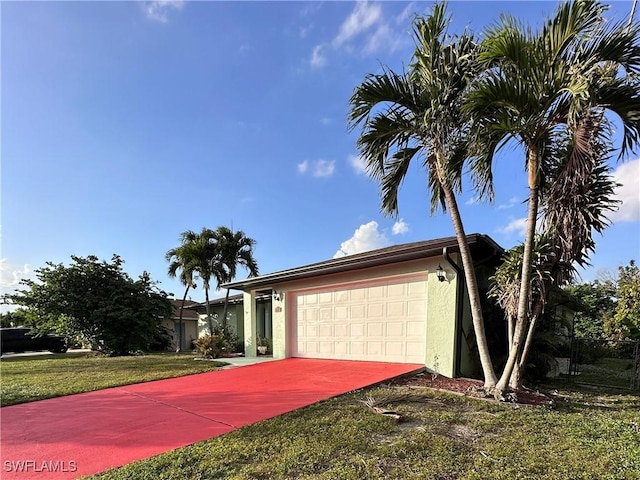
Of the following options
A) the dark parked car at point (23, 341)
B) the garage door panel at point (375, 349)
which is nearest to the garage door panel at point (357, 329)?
the garage door panel at point (375, 349)

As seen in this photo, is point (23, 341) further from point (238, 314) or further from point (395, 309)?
point (395, 309)

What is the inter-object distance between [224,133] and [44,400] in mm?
9079

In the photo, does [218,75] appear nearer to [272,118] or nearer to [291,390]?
[272,118]

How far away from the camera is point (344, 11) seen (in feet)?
29.0

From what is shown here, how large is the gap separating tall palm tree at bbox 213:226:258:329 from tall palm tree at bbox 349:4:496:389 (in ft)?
46.3

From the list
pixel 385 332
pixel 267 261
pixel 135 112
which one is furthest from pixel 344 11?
pixel 267 261

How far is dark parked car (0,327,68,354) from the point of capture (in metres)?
18.6

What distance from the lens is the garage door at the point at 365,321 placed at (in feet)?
29.2

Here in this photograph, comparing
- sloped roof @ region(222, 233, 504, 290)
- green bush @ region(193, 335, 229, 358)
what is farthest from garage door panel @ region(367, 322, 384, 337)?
green bush @ region(193, 335, 229, 358)

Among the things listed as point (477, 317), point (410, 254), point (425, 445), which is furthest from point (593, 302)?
point (425, 445)

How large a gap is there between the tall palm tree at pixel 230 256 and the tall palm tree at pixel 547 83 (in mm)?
16294

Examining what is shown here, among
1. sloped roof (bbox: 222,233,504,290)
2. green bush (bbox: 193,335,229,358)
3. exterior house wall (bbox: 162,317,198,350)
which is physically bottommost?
exterior house wall (bbox: 162,317,198,350)

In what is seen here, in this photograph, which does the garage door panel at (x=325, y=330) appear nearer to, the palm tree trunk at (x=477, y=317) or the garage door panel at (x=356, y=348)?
the garage door panel at (x=356, y=348)

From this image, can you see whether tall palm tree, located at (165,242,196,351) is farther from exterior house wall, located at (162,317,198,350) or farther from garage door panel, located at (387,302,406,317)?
garage door panel, located at (387,302,406,317)
